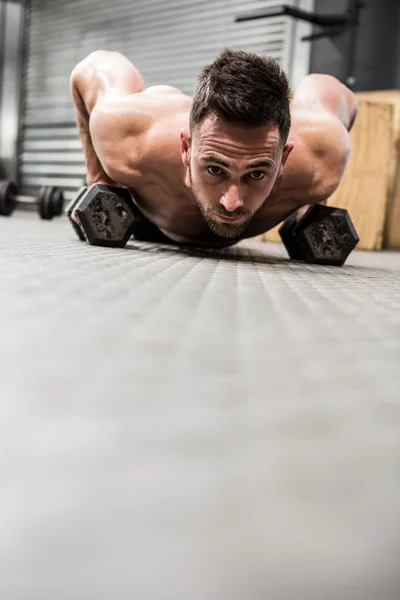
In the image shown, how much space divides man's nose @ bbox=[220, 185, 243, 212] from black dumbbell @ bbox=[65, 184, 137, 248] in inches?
10.5

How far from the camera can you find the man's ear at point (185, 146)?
119 centimetres

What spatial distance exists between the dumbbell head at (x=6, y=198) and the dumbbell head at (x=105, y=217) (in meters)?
1.56

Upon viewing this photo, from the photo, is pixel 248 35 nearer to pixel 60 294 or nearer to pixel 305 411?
pixel 60 294

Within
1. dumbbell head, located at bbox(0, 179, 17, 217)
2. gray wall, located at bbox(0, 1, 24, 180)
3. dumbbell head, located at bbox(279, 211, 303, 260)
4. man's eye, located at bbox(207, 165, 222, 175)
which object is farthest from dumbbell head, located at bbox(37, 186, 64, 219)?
gray wall, located at bbox(0, 1, 24, 180)

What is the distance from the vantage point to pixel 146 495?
0.19 metres

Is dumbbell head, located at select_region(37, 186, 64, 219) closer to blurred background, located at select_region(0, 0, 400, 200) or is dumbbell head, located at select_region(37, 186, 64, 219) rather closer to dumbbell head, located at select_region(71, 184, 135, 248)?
blurred background, located at select_region(0, 0, 400, 200)

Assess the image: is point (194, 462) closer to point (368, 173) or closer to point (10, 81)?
point (368, 173)

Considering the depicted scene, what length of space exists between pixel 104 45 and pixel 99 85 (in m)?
2.91

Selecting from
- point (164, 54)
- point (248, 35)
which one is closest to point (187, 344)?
point (248, 35)

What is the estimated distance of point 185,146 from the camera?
1.21m

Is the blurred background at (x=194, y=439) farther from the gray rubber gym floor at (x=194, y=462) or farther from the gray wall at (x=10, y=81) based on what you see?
the gray wall at (x=10, y=81)

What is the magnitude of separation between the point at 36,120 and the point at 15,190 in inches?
75.2

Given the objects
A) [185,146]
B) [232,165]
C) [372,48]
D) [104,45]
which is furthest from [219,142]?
[104,45]

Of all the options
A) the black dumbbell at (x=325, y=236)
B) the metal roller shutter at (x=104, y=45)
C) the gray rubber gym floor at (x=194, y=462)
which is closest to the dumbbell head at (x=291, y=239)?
the black dumbbell at (x=325, y=236)
